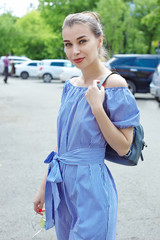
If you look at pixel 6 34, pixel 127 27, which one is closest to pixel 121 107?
pixel 127 27

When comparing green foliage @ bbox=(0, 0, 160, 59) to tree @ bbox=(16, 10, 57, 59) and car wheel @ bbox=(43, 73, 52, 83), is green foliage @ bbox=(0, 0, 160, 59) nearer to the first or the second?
tree @ bbox=(16, 10, 57, 59)

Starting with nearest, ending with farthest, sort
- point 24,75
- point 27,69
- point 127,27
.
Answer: point 27,69, point 24,75, point 127,27

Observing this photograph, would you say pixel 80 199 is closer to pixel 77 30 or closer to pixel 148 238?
pixel 77 30

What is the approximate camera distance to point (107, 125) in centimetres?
169

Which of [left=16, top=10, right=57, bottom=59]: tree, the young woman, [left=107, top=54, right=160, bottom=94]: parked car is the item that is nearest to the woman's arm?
the young woman

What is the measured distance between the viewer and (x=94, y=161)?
1800mm

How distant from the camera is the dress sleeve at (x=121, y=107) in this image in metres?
1.72

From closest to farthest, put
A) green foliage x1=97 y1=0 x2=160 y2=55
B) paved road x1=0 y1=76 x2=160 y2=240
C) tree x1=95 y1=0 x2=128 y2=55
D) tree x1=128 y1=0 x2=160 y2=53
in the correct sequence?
paved road x1=0 y1=76 x2=160 y2=240 < tree x1=128 y1=0 x2=160 y2=53 < green foliage x1=97 y1=0 x2=160 y2=55 < tree x1=95 y1=0 x2=128 y2=55

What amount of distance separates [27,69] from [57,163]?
30.8 meters

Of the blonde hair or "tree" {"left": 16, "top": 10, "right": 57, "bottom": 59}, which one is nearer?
the blonde hair

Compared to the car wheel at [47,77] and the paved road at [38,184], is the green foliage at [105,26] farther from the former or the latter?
the paved road at [38,184]

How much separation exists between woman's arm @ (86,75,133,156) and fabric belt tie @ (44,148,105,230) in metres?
0.10

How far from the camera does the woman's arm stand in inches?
66.6

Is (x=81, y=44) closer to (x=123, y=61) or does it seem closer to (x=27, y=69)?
(x=123, y=61)
